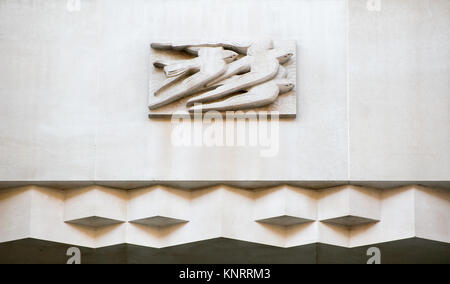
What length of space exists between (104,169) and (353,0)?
11.3ft

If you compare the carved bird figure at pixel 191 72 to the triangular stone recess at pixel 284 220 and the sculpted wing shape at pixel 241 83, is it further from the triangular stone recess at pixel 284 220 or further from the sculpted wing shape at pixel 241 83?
the triangular stone recess at pixel 284 220

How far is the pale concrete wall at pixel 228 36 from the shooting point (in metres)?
11.2

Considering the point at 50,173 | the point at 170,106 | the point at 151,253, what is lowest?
the point at 151,253

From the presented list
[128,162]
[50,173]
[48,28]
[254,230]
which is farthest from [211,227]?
[48,28]

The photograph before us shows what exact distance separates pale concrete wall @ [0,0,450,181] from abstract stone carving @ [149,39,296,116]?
0.51 ft

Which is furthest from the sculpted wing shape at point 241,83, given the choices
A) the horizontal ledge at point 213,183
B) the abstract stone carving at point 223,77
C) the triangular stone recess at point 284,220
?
the triangular stone recess at point 284,220

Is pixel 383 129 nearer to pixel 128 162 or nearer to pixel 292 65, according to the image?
pixel 292 65

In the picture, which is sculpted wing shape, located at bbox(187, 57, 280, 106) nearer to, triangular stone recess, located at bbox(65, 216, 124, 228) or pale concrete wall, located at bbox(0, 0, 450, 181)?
pale concrete wall, located at bbox(0, 0, 450, 181)

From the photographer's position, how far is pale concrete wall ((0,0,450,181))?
11.2 meters

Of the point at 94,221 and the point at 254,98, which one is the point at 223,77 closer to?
the point at 254,98

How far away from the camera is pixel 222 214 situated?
11.1 metres

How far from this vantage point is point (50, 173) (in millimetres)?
11180

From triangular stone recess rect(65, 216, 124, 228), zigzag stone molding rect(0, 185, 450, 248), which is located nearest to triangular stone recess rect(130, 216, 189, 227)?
zigzag stone molding rect(0, 185, 450, 248)

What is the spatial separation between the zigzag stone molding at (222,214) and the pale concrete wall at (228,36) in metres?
0.22
